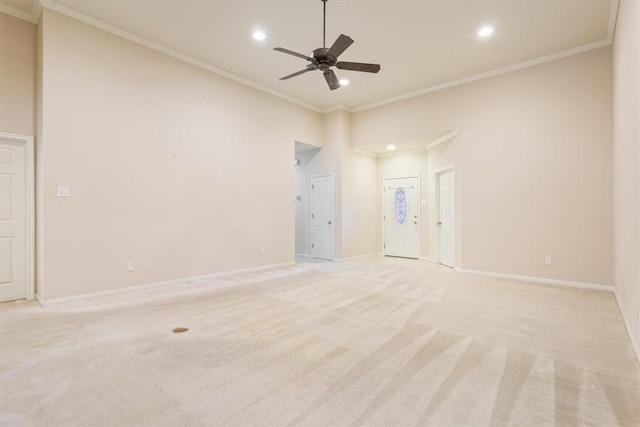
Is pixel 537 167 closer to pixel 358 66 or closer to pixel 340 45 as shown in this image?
pixel 358 66

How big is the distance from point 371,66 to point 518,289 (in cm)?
385

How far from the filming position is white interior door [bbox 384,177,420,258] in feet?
26.7

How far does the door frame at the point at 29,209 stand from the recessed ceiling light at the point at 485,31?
20.4ft

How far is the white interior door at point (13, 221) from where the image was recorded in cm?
410

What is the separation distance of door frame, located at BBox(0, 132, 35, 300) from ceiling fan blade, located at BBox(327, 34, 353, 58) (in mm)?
4048

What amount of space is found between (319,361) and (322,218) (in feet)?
18.4

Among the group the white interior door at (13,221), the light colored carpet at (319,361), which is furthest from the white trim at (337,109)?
the white interior door at (13,221)

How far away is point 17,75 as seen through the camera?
13.3 feet

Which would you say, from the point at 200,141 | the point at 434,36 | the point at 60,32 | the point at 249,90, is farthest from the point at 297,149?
the point at 60,32

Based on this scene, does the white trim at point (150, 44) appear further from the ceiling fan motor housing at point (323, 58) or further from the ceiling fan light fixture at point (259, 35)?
the ceiling fan motor housing at point (323, 58)

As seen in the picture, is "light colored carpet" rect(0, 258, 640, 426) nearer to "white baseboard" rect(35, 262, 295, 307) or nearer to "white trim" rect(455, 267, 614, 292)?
"white baseboard" rect(35, 262, 295, 307)

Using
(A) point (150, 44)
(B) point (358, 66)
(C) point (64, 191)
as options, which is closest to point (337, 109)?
(B) point (358, 66)

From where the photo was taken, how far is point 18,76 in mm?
4070

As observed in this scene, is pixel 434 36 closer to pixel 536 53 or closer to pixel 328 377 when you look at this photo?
pixel 536 53
